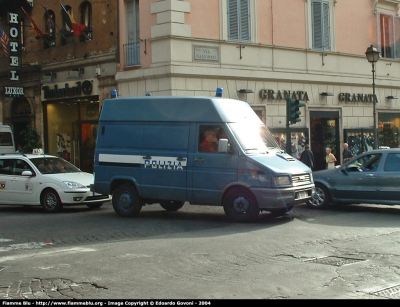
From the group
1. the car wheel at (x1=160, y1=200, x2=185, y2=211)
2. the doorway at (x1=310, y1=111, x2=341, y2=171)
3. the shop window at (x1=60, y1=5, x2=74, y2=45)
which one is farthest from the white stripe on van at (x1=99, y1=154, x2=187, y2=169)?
the doorway at (x1=310, y1=111, x2=341, y2=171)

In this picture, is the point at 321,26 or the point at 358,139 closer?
the point at 321,26

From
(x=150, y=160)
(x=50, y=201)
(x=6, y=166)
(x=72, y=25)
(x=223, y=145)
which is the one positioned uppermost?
(x=72, y=25)

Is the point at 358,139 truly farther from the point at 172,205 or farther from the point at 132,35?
the point at 172,205

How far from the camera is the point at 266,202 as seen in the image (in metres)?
11.8

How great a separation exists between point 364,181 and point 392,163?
757 millimetres

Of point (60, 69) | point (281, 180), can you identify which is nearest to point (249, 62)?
point (60, 69)

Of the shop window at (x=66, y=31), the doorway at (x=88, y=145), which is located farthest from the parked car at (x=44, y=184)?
the shop window at (x=66, y=31)

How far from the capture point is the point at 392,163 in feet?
44.4

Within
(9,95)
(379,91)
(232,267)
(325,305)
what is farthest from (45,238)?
(379,91)

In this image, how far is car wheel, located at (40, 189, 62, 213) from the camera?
14.7m

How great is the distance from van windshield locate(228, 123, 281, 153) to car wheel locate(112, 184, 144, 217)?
9.13ft

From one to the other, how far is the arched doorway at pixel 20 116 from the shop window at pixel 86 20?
4.66 metres

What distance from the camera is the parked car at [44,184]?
48.0ft

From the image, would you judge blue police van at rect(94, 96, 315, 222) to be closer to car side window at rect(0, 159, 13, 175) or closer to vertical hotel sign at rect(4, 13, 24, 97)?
car side window at rect(0, 159, 13, 175)
